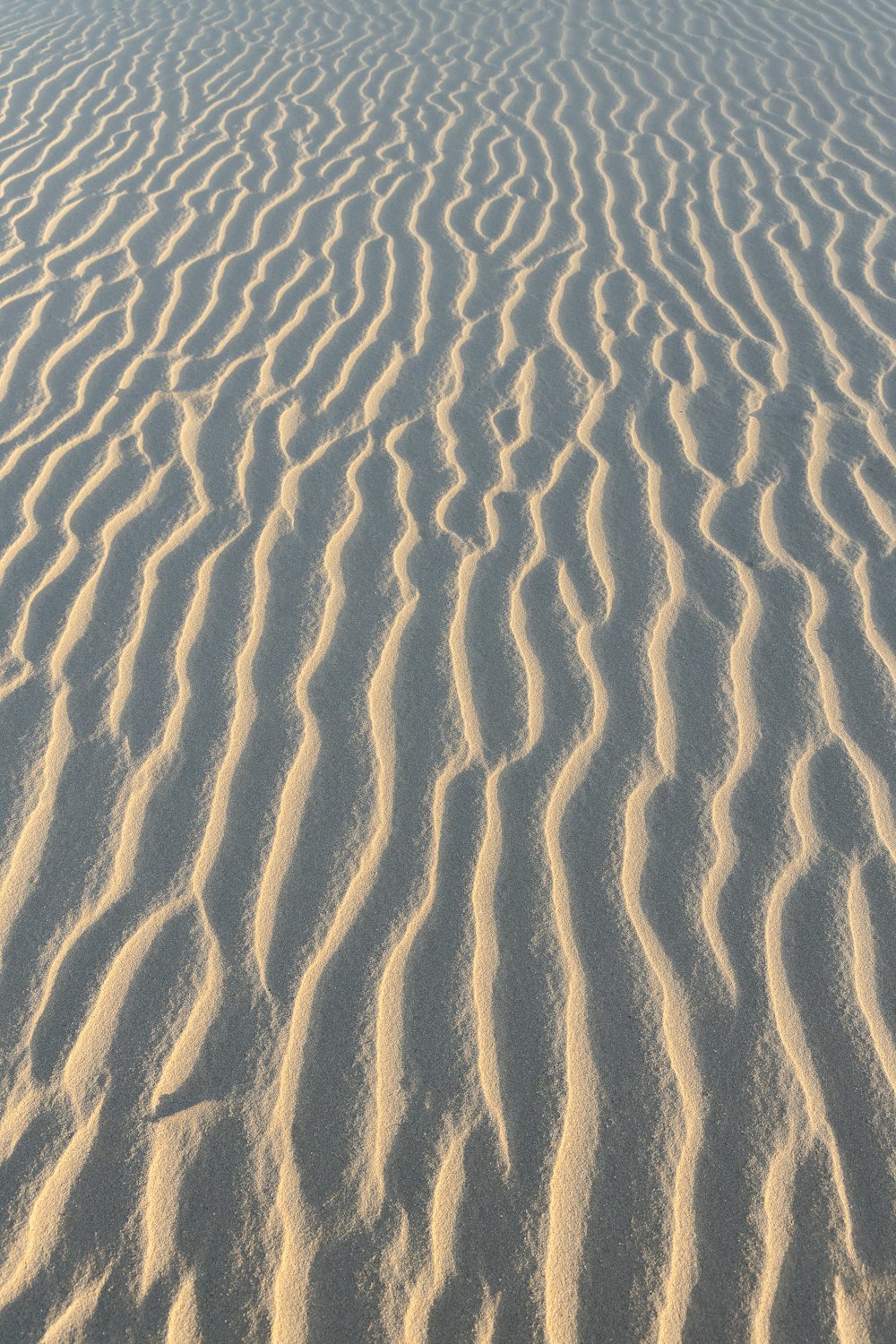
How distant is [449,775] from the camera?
2.87 m

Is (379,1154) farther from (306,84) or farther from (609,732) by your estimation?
(306,84)

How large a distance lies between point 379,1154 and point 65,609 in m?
2.05

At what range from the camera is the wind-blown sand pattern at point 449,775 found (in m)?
2.02

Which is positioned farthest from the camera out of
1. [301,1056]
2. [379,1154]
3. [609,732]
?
[609,732]

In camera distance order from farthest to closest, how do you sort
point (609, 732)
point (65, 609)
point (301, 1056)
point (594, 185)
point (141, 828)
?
point (594, 185) < point (65, 609) < point (609, 732) < point (141, 828) < point (301, 1056)

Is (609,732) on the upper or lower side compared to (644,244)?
lower

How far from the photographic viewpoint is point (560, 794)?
2.81 metres

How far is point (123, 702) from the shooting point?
3064 mm

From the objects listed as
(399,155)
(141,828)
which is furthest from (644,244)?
(141,828)

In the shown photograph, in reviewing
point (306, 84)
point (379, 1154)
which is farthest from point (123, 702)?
point (306, 84)

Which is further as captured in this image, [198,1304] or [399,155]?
[399,155]

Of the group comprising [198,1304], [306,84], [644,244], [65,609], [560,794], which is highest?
[306,84]

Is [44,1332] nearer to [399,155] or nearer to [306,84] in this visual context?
[399,155]

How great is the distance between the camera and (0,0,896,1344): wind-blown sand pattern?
79.5 inches
